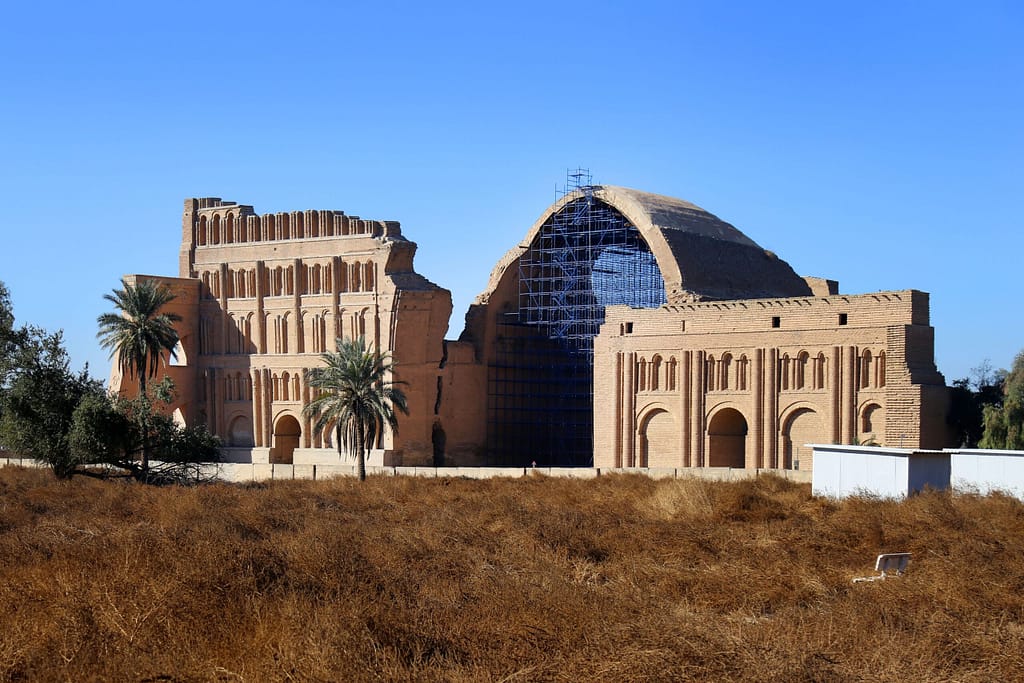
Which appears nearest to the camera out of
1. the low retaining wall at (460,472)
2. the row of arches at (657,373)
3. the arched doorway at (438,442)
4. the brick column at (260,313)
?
the low retaining wall at (460,472)

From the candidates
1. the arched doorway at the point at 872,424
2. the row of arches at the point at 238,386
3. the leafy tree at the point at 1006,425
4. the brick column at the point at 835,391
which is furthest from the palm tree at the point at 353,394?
the leafy tree at the point at 1006,425

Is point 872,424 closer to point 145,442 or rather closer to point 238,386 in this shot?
point 145,442

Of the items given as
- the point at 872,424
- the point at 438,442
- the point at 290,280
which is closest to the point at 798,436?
the point at 872,424

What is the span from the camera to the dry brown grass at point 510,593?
1124 cm

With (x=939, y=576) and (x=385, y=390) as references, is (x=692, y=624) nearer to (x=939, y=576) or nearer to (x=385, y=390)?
(x=939, y=576)

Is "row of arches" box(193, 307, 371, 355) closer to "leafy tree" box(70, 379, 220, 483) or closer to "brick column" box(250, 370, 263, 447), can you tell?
"brick column" box(250, 370, 263, 447)

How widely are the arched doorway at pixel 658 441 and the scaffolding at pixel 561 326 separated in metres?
6.42

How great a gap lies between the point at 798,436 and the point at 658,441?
19.2 ft

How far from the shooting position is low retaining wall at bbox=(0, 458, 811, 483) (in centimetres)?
3682

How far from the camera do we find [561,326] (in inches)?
2216

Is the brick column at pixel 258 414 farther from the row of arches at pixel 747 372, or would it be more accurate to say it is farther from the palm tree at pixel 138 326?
the row of arches at pixel 747 372

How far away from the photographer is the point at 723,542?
22047mm

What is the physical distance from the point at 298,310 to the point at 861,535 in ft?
117

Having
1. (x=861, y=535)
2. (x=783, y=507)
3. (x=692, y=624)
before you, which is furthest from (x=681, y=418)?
(x=692, y=624)
